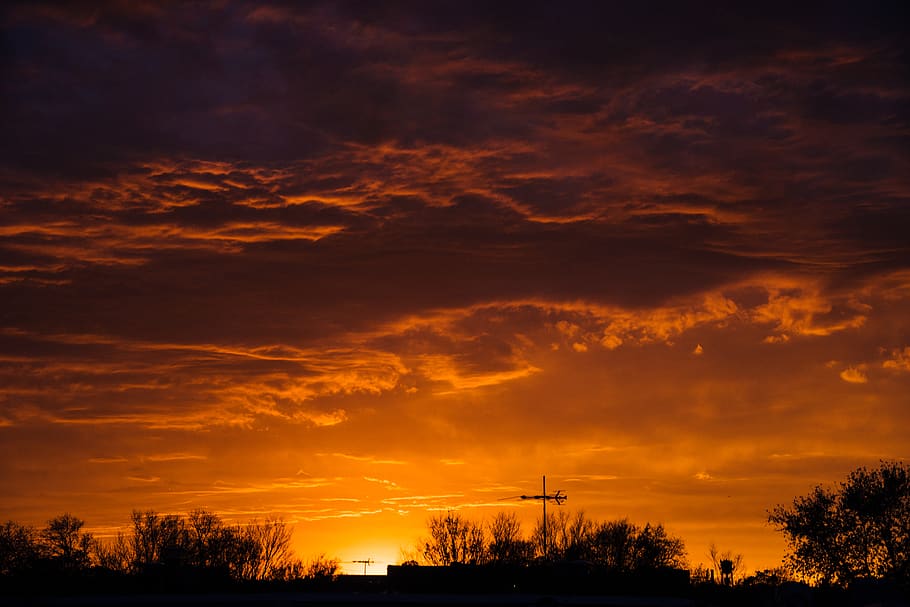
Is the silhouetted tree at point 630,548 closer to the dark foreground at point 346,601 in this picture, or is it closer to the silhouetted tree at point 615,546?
the silhouetted tree at point 615,546

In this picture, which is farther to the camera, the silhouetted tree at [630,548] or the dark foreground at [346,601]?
the silhouetted tree at [630,548]

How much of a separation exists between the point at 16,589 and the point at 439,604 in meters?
38.1

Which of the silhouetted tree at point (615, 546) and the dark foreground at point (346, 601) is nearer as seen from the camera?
the dark foreground at point (346, 601)

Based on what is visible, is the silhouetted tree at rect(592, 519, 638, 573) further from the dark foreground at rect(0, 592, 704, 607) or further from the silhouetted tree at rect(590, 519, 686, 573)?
the dark foreground at rect(0, 592, 704, 607)

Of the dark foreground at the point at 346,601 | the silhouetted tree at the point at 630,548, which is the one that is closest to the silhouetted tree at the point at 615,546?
the silhouetted tree at the point at 630,548

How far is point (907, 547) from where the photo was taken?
8875 centimetres

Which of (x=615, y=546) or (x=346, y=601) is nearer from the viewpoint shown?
(x=346, y=601)

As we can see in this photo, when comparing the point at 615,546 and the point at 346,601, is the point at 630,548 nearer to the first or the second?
the point at 615,546

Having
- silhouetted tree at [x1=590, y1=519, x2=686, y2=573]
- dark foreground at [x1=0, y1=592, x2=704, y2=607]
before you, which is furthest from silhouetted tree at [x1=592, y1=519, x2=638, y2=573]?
dark foreground at [x1=0, y1=592, x2=704, y2=607]

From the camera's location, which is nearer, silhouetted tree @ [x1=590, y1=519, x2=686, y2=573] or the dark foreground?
the dark foreground

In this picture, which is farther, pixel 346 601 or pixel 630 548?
pixel 630 548

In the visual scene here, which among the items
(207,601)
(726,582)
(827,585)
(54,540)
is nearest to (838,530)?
(827,585)

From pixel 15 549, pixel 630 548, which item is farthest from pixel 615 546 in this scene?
pixel 15 549

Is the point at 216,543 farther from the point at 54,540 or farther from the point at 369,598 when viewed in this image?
the point at 369,598
